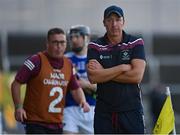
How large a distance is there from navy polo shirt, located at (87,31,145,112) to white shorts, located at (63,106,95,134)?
2.98 meters

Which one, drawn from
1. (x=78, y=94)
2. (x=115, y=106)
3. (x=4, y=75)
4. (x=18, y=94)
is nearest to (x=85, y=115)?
(x=78, y=94)

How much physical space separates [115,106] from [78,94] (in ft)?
7.68

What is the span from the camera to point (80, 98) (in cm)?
1130

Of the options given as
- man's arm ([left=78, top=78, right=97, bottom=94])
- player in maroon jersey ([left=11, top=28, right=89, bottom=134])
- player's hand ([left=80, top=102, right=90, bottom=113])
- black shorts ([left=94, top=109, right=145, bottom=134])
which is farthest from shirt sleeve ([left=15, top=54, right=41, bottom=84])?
black shorts ([left=94, top=109, right=145, bottom=134])

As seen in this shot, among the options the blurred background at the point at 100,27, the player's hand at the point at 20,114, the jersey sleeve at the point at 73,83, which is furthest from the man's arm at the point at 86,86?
the blurred background at the point at 100,27

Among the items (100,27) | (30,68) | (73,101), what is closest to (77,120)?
(73,101)

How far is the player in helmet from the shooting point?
12070 millimetres

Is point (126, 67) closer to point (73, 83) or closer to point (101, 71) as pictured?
point (101, 71)

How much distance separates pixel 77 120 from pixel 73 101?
→ 34 cm

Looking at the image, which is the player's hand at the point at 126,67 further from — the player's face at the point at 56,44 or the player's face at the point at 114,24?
the player's face at the point at 56,44

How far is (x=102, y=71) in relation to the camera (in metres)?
8.97

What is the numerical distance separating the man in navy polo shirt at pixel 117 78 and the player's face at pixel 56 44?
161 cm

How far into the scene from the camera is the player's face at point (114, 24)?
905 cm

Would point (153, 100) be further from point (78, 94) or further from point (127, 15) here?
point (78, 94)
